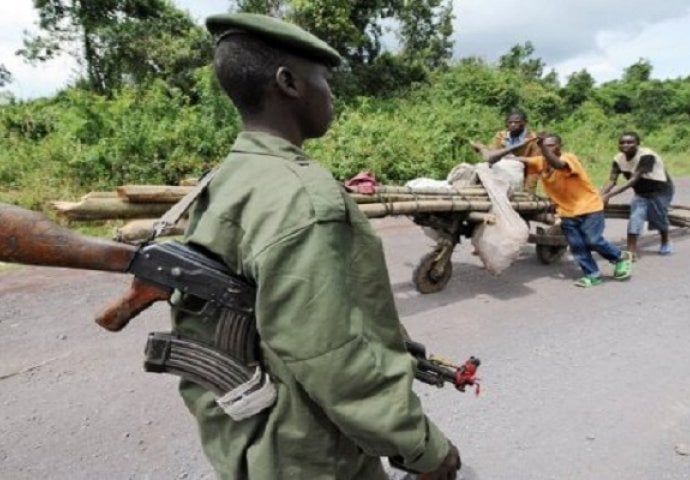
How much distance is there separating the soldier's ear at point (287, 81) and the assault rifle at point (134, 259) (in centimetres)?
42

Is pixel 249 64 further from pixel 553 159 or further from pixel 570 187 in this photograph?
pixel 570 187

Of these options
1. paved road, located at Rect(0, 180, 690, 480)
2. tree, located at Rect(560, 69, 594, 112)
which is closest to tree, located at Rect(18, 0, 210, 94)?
paved road, located at Rect(0, 180, 690, 480)

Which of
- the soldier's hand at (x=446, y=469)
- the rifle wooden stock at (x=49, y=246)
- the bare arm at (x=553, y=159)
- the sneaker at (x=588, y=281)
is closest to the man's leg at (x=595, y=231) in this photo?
the sneaker at (x=588, y=281)

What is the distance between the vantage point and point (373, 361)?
3.78 feet

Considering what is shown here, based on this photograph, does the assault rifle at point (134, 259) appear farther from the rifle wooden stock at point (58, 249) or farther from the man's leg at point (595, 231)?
the man's leg at point (595, 231)

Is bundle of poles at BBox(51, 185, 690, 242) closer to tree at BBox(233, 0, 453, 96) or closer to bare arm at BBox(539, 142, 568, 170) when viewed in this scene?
bare arm at BBox(539, 142, 568, 170)

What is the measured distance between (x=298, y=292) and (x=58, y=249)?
0.63 meters

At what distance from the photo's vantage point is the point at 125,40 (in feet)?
53.3

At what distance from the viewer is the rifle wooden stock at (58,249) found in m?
1.28

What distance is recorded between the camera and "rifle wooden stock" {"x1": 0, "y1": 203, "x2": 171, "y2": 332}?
1.28m

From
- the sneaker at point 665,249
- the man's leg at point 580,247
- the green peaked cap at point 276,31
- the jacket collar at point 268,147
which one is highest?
the green peaked cap at point 276,31

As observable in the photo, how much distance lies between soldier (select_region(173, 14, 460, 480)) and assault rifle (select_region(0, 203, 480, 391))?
39mm

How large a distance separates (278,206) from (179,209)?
1.35 ft

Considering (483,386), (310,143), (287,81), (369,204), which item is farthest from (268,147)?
(310,143)
